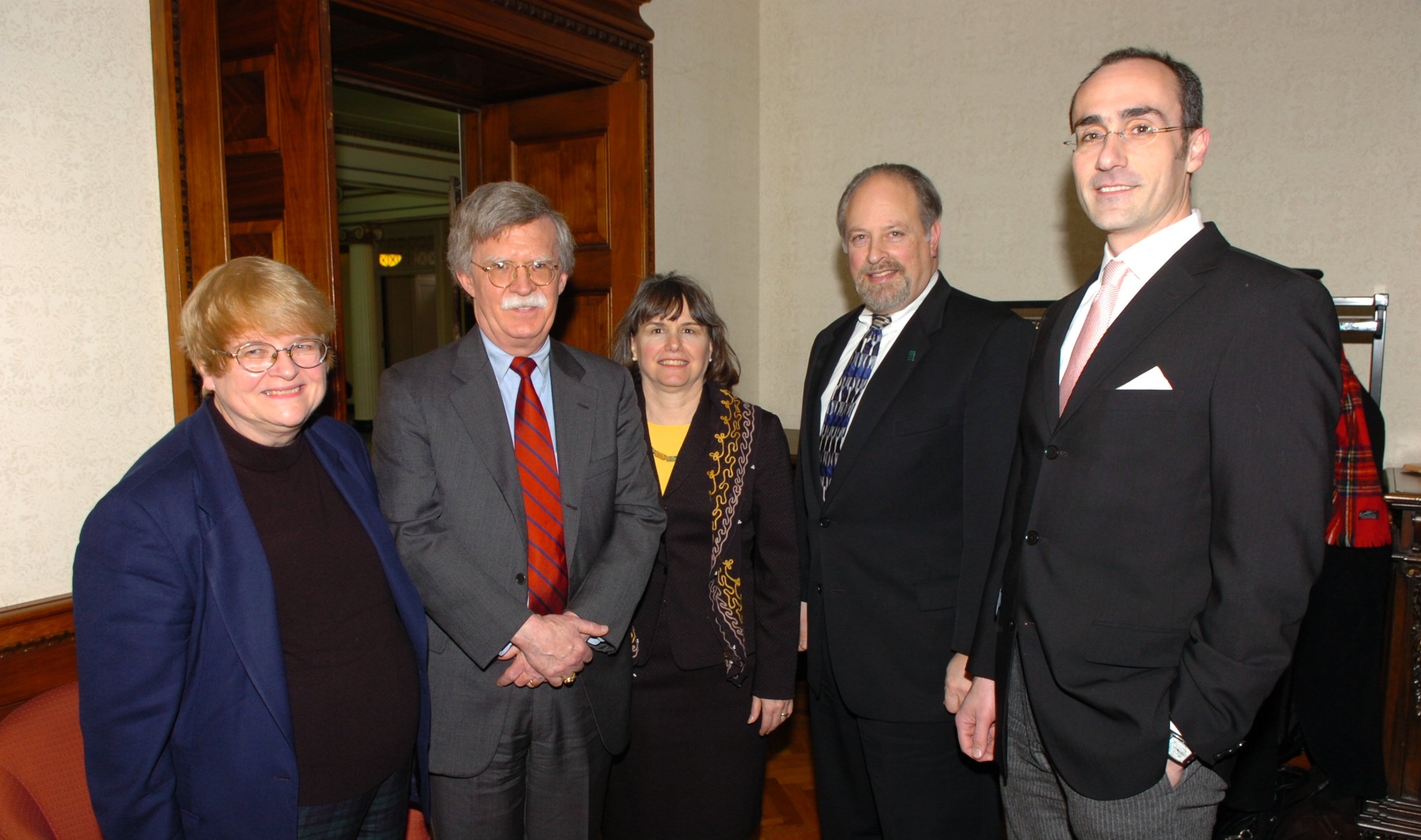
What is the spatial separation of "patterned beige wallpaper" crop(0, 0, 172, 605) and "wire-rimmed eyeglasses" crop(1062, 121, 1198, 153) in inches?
81.9

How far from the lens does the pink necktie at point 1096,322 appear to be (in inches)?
63.9

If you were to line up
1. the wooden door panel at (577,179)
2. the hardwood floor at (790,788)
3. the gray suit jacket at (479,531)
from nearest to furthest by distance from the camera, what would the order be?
the gray suit jacket at (479,531)
the hardwood floor at (790,788)
the wooden door panel at (577,179)

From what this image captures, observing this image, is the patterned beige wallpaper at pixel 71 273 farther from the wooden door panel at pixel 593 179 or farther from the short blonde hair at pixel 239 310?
the wooden door panel at pixel 593 179

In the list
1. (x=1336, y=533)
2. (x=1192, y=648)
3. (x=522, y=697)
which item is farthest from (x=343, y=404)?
(x=1336, y=533)

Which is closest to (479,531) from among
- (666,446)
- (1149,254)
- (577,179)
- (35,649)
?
(666,446)

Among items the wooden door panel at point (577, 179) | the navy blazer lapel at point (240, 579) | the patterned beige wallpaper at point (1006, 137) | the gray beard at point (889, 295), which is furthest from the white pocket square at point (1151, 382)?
the patterned beige wallpaper at point (1006, 137)

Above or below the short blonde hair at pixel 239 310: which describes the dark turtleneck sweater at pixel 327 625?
below

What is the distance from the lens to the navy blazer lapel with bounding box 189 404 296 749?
148 cm

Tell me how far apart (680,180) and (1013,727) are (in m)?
2.99

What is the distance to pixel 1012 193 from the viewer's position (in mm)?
4070

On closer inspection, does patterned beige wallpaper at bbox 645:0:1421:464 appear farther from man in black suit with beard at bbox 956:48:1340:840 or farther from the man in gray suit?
man in black suit with beard at bbox 956:48:1340:840

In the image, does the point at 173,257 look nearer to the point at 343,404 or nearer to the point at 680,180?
the point at 343,404

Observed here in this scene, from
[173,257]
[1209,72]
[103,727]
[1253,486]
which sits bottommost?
[103,727]

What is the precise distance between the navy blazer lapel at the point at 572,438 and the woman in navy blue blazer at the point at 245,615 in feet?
1.23
